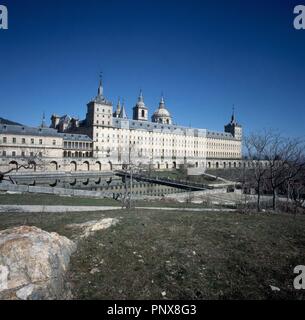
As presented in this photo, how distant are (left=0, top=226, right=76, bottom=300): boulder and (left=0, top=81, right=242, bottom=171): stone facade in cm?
3119

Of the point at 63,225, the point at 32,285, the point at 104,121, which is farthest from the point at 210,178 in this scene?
the point at 32,285

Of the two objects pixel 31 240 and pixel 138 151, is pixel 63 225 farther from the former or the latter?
pixel 138 151

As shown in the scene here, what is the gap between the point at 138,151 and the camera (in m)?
84.2

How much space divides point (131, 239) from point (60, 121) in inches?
3671

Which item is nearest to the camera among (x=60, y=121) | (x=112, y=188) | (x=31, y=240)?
(x=31, y=240)

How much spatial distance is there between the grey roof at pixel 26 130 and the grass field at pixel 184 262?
54.8 meters

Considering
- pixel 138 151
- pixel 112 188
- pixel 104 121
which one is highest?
pixel 104 121

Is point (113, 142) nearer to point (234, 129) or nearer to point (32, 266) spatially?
point (234, 129)

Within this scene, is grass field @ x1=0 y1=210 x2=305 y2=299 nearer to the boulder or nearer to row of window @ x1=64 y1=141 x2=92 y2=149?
the boulder

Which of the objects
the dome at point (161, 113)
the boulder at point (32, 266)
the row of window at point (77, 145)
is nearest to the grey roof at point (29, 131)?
the row of window at point (77, 145)

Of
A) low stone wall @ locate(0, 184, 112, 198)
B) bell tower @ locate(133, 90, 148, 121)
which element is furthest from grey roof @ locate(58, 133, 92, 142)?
low stone wall @ locate(0, 184, 112, 198)

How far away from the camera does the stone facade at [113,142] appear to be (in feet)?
192

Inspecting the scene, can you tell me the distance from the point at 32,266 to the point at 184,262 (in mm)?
4006

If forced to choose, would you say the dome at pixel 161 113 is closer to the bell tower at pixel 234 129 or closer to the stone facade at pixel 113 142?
the stone facade at pixel 113 142
